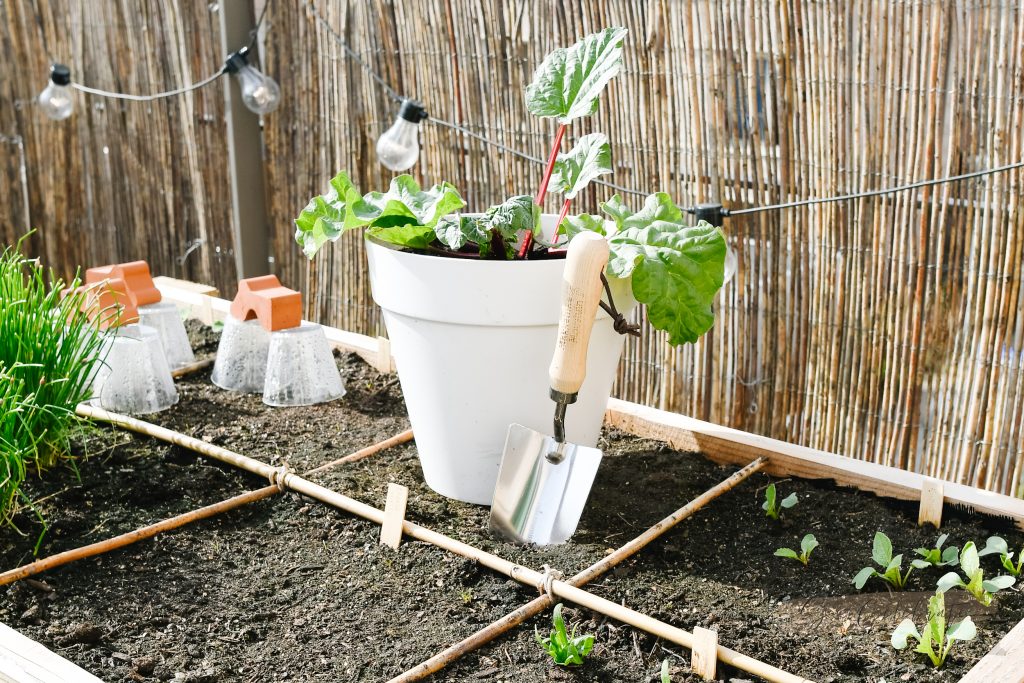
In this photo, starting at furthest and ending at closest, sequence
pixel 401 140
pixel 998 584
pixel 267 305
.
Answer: pixel 401 140 < pixel 267 305 < pixel 998 584

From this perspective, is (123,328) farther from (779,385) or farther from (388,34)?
(779,385)

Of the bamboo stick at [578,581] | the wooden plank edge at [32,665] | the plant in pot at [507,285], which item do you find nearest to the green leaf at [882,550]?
the bamboo stick at [578,581]

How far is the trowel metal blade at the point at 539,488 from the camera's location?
1.35 metres

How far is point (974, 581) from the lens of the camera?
118 centimetres

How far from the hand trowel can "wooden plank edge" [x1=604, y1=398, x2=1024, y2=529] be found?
34 centimetres

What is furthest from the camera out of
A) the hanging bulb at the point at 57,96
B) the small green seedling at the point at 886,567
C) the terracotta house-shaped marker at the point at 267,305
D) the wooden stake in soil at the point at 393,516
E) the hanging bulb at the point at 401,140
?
the hanging bulb at the point at 57,96

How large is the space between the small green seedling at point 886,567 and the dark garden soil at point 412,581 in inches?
0.6

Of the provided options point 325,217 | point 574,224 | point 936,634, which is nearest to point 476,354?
point 574,224

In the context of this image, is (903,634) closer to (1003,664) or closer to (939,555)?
(1003,664)

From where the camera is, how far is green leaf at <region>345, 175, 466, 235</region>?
56.3 inches

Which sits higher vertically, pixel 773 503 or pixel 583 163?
pixel 583 163

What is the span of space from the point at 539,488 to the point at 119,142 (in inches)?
101

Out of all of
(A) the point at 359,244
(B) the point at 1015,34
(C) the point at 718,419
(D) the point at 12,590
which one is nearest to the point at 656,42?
(B) the point at 1015,34

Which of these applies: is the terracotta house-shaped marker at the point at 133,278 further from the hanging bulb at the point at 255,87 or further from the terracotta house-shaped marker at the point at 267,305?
the hanging bulb at the point at 255,87
